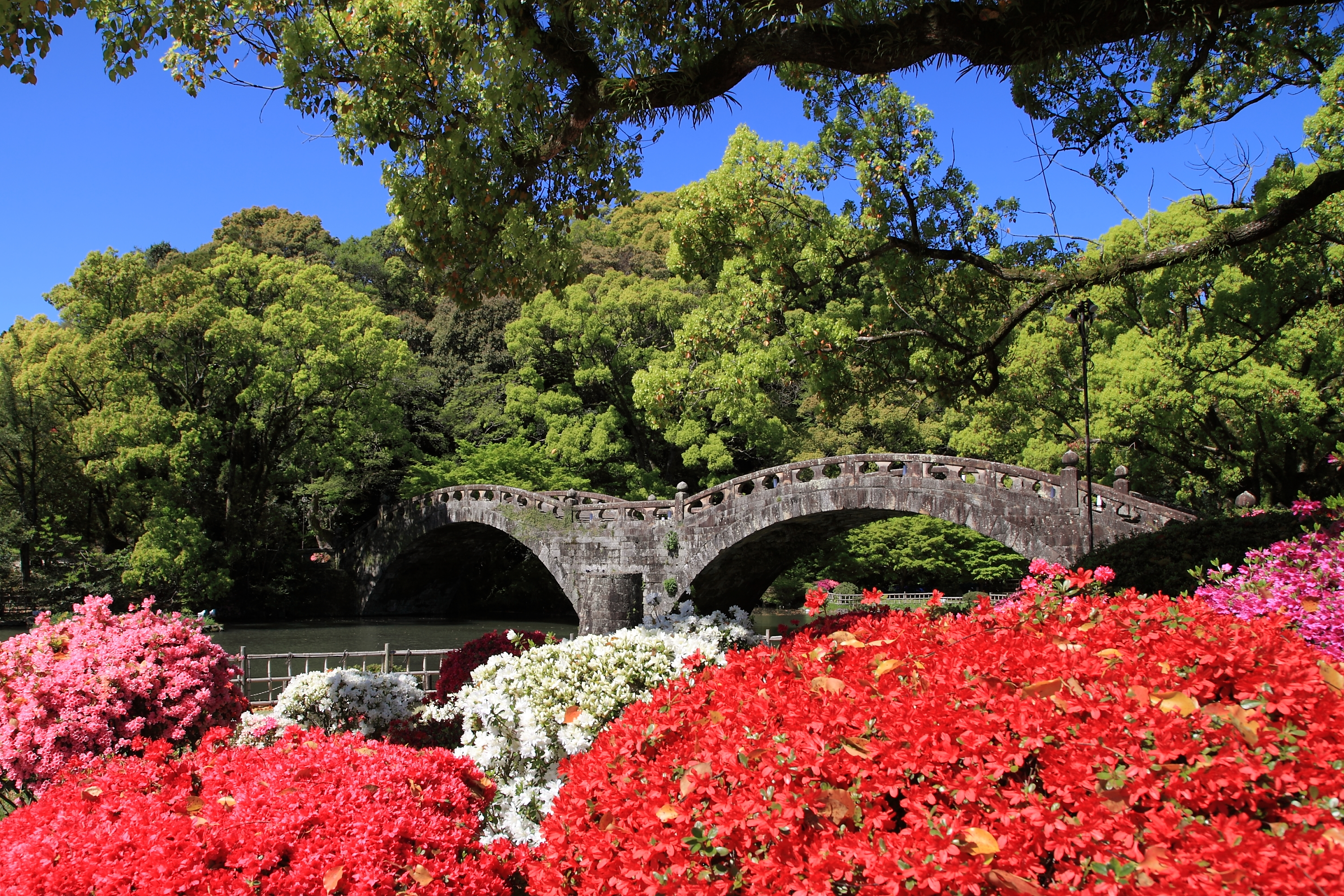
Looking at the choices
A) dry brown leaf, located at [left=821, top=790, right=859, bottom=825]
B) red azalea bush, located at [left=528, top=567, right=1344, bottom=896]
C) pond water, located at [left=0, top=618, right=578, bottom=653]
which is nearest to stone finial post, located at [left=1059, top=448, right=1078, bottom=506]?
red azalea bush, located at [left=528, top=567, right=1344, bottom=896]

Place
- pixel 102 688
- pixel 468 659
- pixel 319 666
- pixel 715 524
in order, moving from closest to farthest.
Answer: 1. pixel 102 688
2. pixel 468 659
3. pixel 319 666
4. pixel 715 524

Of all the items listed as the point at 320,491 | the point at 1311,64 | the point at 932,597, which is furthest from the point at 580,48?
the point at 320,491

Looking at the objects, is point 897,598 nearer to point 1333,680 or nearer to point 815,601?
point 815,601

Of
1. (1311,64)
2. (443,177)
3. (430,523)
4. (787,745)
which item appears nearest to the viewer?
(787,745)

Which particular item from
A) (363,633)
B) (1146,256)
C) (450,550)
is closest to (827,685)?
(1146,256)

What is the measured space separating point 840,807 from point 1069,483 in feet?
44.5

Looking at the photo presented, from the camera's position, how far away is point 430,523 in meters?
27.1

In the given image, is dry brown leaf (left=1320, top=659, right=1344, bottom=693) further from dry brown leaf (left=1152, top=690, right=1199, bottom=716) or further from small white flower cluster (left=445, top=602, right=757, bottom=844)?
small white flower cluster (left=445, top=602, right=757, bottom=844)

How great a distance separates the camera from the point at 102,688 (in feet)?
18.5

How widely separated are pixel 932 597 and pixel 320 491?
27.2 meters

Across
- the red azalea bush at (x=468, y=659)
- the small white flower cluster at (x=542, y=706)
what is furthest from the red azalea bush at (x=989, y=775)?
the red azalea bush at (x=468, y=659)

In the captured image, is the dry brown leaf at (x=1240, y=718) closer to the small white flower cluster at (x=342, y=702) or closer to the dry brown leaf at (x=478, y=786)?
the dry brown leaf at (x=478, y=786)

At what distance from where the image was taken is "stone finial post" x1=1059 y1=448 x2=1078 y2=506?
48.0ft

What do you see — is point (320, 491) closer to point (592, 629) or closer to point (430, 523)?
point (430, 523)
